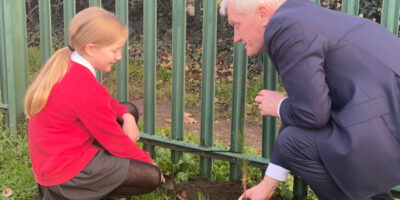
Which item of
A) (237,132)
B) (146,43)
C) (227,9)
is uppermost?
(227,9)

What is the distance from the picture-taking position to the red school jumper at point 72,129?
247cm

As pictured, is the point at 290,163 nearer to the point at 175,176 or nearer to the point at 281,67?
the point at 281,67

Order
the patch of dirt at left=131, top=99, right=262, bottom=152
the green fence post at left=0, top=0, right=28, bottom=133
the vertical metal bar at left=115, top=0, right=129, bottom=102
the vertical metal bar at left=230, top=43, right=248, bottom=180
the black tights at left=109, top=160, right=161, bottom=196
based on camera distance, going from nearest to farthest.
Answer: the black tights at left=109, top=160, right=161, bottom=196
the vertical metal bar at left=230, top=43, right=248, bottom=180
the vertical metal bar at left=115, top=0, right=129, bottom=102
the green fence post at left=0, top=0, right=28, bottom=133
the patch of dirt at left=131, top=99, right=262, bottom=152

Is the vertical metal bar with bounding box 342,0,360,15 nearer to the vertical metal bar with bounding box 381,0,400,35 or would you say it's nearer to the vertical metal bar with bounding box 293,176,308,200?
the vertical metal bar with bounding box 381,0,400,35

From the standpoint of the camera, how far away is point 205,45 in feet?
10.1

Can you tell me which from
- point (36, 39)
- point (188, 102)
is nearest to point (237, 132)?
point (188, 102)

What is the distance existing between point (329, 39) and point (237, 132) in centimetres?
110

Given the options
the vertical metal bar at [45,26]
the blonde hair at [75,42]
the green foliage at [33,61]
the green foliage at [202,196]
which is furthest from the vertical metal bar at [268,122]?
the green foliage at [33,61]

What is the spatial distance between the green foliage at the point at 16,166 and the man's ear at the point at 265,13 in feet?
5.99

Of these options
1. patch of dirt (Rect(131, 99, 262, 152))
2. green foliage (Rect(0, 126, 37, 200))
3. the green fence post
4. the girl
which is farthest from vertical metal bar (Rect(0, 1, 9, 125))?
the girl

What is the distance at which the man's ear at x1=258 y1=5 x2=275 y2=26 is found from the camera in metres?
2.23

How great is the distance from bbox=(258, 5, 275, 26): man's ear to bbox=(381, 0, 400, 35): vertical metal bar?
2.36 feet

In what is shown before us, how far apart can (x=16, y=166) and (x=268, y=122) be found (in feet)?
5.61

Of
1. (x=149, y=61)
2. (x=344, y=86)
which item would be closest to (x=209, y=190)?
(x=149, y=61)
